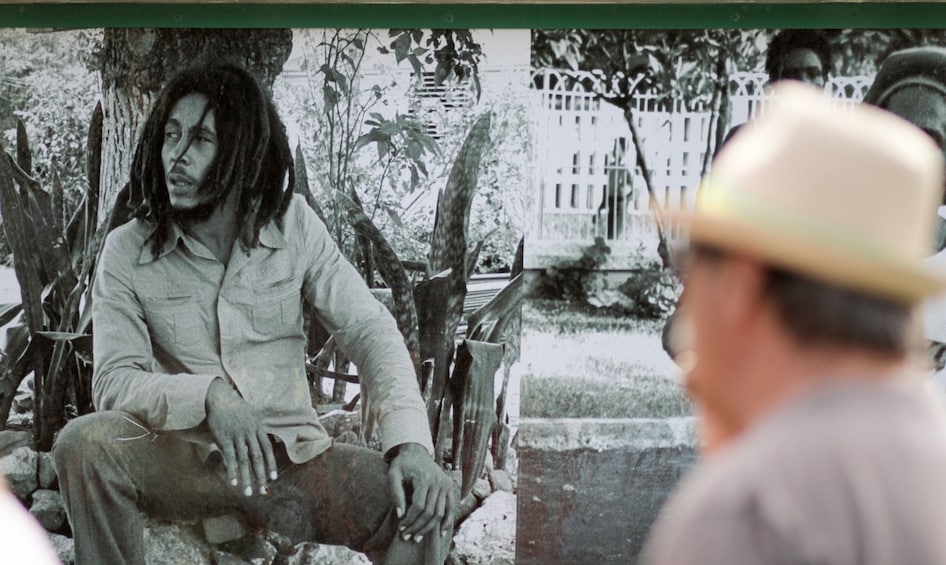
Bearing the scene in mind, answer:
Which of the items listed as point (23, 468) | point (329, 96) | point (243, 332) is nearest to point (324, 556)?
point (243, 332)

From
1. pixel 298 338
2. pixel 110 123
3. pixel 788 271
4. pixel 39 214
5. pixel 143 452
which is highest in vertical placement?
pixel 788 271

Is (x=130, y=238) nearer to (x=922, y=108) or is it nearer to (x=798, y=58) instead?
(x=798, y=58)

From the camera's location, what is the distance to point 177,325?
7.00 m

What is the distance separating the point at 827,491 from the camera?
146 centimetres

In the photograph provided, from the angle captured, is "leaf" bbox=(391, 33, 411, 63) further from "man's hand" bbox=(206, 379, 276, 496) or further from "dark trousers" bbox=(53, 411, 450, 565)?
"dark trousers" bbox=(53, 411, 450, 565)

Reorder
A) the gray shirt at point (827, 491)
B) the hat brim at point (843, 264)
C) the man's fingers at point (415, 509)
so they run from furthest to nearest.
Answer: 1. the man's fingers at point (415, 509)
2. the hat brim at point (843, 264)
3. the gray shirt at point (827, 491)

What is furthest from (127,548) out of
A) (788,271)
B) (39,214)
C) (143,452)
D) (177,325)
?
(788,271)

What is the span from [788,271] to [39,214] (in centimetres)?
620

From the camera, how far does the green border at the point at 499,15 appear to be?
273 inches

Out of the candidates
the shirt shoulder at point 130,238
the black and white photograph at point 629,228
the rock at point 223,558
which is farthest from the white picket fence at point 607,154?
the rock at point 223,558

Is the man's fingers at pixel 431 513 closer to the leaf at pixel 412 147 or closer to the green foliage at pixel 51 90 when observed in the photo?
the leaf at pixel 412 147

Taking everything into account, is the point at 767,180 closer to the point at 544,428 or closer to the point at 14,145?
the point at 544,428

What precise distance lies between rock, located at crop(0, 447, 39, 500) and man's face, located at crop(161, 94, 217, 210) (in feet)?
5.31

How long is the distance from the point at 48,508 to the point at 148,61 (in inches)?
95.5
